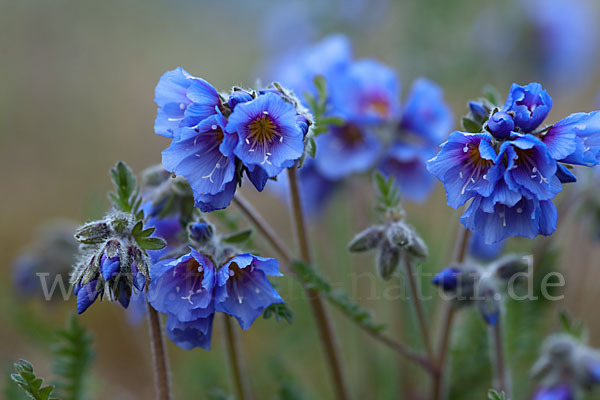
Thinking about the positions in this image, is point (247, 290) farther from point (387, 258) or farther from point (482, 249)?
point (482, 249)

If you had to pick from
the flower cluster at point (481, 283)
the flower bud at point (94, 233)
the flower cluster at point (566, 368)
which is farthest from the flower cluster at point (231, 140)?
the flower cluster at point (566, 368)

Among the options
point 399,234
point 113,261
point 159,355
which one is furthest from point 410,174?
point 113,261

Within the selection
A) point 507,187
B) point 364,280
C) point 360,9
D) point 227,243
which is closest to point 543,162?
point 507,187

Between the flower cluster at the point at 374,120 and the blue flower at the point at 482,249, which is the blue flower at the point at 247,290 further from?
the blue flower at the point at 482,249

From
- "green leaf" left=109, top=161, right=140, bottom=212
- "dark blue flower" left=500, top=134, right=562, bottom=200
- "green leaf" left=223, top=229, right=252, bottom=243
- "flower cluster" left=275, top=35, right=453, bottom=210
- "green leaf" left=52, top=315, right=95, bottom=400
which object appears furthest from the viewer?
"flower cluster" left=275, top=35, right=453, bottom=210

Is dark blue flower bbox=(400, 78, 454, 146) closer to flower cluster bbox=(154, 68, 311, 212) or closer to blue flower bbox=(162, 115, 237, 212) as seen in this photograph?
flower cluster bbox=(154, 68, 311, 212)

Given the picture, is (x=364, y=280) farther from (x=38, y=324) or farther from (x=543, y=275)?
(x=38, y=324)

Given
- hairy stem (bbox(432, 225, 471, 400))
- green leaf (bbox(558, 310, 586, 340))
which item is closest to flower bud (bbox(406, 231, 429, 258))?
hairy stem (bbox(432, 225, 471, 400))
